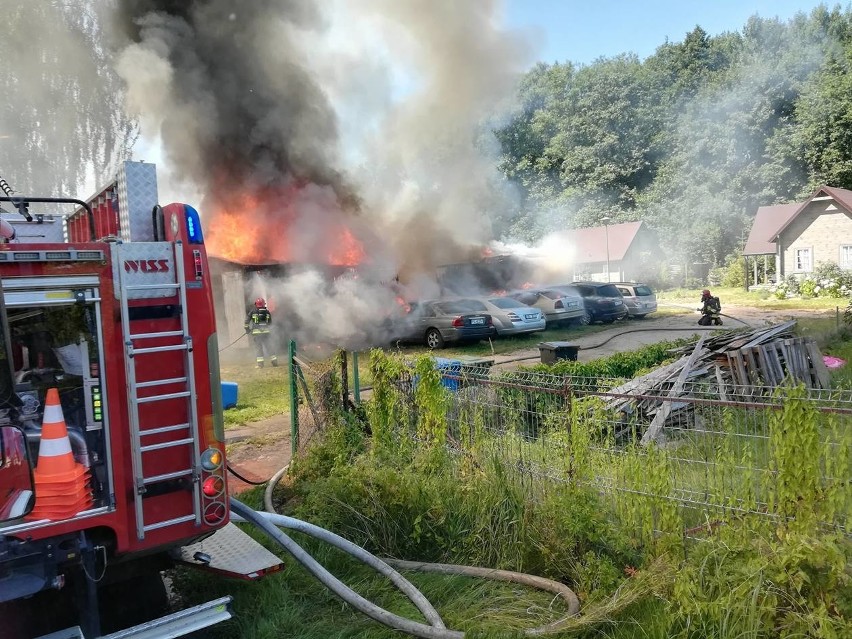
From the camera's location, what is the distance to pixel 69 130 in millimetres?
24047

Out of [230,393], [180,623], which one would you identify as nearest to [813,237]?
[230,393]

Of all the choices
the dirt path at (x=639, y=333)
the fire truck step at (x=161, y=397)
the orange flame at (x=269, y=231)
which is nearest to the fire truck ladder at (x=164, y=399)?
the fire truck step at (x=161, y=397)

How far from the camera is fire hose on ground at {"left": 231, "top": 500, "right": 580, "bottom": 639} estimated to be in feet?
11.8

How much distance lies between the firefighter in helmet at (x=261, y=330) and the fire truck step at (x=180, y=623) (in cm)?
1227

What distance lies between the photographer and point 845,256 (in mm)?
34188

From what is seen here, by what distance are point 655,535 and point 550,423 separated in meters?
1.09

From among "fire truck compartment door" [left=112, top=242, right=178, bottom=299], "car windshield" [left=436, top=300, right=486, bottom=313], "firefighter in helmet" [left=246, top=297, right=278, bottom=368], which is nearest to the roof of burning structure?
"car windshield" [left=436, top=300, right=486, bottom=313]

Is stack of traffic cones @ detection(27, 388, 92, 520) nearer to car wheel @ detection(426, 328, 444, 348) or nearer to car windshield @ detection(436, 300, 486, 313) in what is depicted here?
car wheel @ detection(426, 328, 444, 348)

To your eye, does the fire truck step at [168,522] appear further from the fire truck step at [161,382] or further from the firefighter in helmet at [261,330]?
the firefighter in helmet at [261,330]

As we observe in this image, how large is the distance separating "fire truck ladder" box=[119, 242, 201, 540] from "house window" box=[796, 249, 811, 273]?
129ft

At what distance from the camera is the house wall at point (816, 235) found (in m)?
34.4

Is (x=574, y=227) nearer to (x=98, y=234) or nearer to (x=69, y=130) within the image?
(x=69, y=130)

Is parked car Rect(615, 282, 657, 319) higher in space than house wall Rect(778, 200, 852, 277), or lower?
lower

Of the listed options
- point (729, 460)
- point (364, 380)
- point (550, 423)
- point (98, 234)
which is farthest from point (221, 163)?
point (729, 460)
